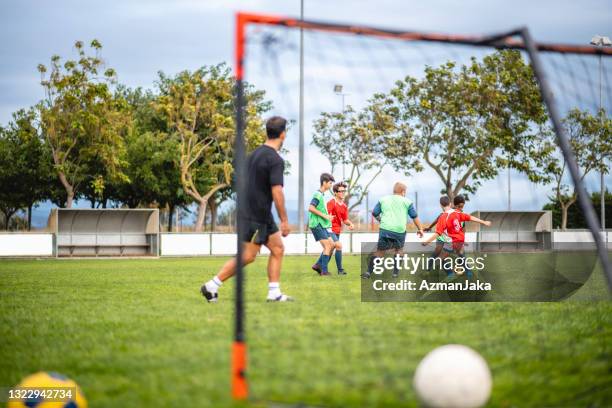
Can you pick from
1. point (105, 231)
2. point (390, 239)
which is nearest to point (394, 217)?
point (390, 239)

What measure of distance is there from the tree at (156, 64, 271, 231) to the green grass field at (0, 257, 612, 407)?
34479mm

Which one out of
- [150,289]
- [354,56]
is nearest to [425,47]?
[354,56]

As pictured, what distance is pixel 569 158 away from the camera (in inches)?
205

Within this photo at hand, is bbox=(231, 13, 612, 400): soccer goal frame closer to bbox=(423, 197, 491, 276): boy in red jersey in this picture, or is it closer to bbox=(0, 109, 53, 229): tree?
bbox=(423, 197, 491, 276): boy in red jersey

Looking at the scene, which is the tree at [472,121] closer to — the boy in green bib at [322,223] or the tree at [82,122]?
the boy in green bib at [322,223]

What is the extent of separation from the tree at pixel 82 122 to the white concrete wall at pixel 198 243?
10228 mm

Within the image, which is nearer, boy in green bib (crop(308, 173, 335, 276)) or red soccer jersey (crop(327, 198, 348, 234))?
boy in green bib (crop(308, 173, 335, 276))

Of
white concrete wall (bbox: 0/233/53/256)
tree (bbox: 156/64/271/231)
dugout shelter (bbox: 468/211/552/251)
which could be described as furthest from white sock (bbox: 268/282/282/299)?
tree (bbox: 156/64/271/231)

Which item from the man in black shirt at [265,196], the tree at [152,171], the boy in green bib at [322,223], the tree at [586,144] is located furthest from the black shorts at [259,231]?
the tree at [152,171]

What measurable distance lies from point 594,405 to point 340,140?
9.71 metres

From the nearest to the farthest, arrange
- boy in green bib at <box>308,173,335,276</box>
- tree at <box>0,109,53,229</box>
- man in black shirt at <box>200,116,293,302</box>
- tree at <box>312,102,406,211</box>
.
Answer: man in black shirt at <box>200,116,293,302</box> → tree at <box>312,102,406,211</box> → boy in green bib at <box>308,173,335,276</box> → tree at <box>0,109,53,229</box>

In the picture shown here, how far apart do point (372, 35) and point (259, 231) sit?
147 inches

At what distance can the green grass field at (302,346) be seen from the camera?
4262 mm

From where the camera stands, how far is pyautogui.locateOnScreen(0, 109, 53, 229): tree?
43750 mm
